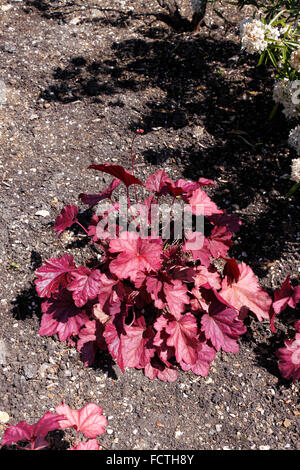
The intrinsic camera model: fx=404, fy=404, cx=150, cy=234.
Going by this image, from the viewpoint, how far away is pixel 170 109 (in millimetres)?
2852

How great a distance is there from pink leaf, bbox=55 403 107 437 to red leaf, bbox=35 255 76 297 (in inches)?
→ 19.0

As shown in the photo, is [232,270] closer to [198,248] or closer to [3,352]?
[198,248]

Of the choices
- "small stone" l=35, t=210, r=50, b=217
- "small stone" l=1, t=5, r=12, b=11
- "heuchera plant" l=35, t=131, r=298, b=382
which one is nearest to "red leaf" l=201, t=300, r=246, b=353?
"heuchera plant" l=35, t=131, r=298, b=382

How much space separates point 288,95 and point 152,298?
1413mm

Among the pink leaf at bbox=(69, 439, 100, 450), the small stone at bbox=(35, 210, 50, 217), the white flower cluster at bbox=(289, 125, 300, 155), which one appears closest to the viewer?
the pink leaf at bbox=(69, 439, 100, 450)

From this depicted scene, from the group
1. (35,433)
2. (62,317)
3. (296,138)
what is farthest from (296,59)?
(35,433)

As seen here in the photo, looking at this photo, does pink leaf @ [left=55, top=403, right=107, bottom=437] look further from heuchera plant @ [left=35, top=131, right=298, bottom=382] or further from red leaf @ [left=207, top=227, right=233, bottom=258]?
red leaf @ [left=207, top=227, right=233, bottom=258]

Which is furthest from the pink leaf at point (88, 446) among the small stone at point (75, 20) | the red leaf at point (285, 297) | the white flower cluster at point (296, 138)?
the small stone at point (75, 20)

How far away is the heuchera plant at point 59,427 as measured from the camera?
143 cm

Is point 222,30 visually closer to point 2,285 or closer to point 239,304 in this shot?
point 239,304

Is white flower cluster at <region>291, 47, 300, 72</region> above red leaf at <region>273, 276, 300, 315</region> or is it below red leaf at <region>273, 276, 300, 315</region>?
above

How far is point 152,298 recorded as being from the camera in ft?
5.86

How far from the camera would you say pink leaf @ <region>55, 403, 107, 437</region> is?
1547 mm

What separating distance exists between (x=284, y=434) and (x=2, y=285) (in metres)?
1.54
